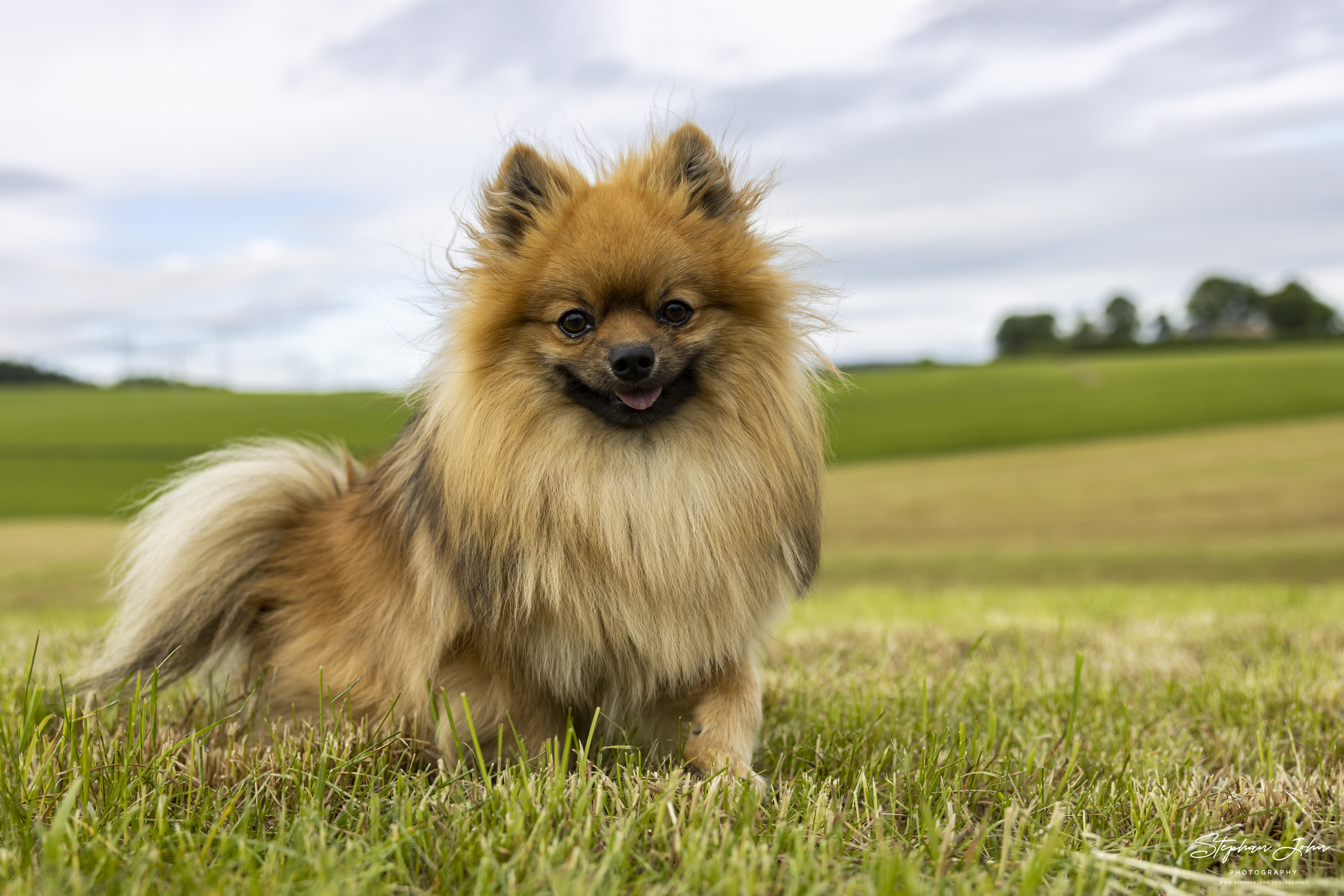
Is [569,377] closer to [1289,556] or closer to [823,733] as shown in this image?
[823,733]

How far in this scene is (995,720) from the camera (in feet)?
10.3

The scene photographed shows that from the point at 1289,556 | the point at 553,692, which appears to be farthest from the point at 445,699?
the point at 1289,556

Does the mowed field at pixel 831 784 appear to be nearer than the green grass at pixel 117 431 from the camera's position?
Yes

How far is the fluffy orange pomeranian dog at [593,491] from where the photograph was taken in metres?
3.06

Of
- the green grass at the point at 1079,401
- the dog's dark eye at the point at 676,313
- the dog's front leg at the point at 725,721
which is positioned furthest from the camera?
the green grass at the point at 1079,401

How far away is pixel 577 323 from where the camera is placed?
Answer: 3232mm

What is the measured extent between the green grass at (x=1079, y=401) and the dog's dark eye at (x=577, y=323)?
3249 centimetres

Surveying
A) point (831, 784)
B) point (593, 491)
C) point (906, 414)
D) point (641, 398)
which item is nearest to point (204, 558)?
point (593, 491)

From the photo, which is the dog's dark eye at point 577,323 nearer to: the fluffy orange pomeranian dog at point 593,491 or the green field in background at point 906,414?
the fluffy orange pomeranian dog at point 593,491

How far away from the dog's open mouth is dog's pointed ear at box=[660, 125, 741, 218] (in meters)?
0.76

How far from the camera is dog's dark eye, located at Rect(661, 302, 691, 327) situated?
→ 3.26 m

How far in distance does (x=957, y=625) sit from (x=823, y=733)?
3203mm

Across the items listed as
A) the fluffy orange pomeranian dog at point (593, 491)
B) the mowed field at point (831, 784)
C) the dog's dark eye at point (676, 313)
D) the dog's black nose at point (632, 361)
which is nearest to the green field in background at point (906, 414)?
the mowed field at point (831, 784)

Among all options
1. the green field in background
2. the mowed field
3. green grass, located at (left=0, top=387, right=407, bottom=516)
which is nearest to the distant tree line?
the green field in background
